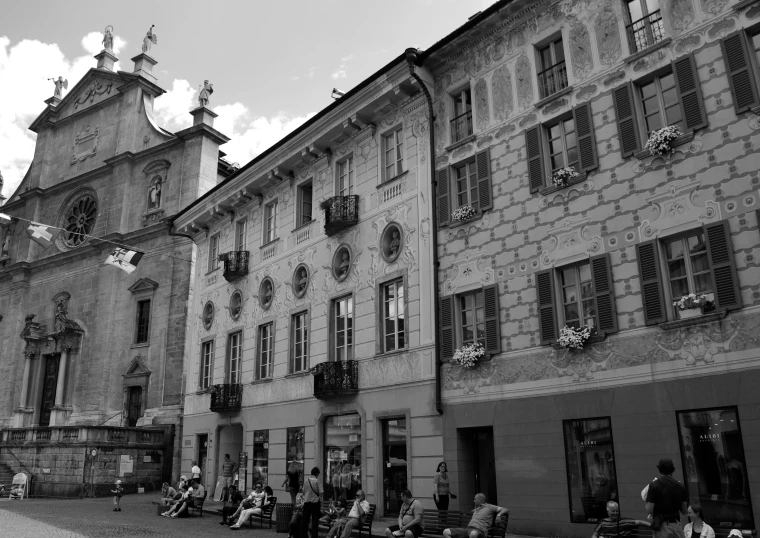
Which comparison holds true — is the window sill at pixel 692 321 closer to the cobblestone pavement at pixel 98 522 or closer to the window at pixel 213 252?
the cobblestone pavement at pixel 98 522

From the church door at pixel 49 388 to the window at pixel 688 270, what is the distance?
40.1 metres

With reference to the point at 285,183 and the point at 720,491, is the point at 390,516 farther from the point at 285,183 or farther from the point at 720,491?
the point at 285,183

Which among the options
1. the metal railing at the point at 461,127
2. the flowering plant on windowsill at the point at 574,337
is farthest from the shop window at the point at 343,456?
the metal railing at the point at 461,127

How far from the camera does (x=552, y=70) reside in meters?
16.8

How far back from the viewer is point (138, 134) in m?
44.2

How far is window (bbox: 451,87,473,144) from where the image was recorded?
61.7 ft

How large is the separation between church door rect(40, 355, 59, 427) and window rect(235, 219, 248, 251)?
73.3 ft

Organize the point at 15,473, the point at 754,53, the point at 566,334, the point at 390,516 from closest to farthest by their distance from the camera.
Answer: the point at 754,53 < the point at 566,334 < the point at 390,516 < the point at 15,473

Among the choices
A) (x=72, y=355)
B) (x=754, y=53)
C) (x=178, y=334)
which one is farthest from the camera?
(x=72, y=355)

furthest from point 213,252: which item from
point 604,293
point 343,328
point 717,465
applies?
point 717,465

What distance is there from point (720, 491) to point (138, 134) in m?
40.9

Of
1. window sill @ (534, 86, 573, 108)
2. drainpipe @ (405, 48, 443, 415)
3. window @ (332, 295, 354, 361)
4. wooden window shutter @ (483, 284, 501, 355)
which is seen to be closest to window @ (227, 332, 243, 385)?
window @ (332, 295, 354, 361)

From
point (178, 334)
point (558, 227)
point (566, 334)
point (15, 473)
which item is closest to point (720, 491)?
point (566, 334)

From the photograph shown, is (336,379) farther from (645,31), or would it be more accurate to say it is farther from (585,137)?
(645,31)
